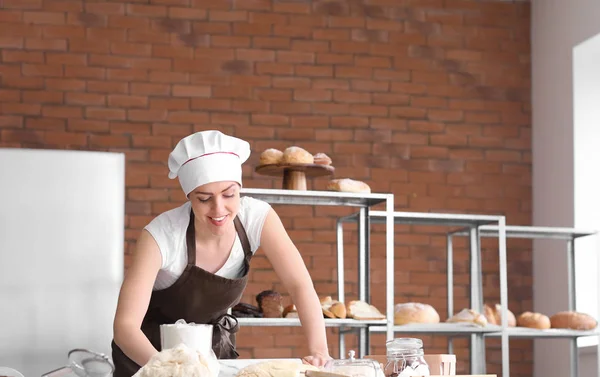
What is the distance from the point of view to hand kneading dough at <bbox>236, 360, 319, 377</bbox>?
139 cm

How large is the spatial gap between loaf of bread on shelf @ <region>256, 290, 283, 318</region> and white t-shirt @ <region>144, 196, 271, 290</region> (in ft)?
4.49

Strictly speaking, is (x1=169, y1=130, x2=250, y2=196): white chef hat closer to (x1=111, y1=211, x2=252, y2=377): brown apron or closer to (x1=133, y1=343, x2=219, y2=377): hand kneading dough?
(x1=111, y1=211, x2=252, y2=377): brown apron

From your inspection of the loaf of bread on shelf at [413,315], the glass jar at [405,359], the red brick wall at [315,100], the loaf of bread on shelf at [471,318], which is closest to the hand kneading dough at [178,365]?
the glass jar at [405,359]

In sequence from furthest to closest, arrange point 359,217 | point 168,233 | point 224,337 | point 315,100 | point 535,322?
point 315,100
point 535,322
point 359,217
point 224,337
point 168,233

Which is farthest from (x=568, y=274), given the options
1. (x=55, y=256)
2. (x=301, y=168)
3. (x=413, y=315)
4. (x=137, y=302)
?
(x=137, y=302)

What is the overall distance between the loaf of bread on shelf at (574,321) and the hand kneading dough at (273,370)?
125 inches

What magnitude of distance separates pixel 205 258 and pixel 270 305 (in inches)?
58.3

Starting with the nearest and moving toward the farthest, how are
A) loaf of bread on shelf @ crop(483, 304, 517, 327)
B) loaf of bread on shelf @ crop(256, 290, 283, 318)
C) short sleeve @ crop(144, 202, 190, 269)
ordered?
short sleeve @ crop(144, 202, 190, 269)
loaf of bread on shelf @ crop(256, 290, 283, 318)
loaf of bread on shelf @ crop(483, 304, 517, 327)

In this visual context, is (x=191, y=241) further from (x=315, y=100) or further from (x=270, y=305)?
(x=315, y=100)

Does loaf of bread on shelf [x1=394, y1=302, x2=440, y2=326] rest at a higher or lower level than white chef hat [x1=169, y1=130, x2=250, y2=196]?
lower

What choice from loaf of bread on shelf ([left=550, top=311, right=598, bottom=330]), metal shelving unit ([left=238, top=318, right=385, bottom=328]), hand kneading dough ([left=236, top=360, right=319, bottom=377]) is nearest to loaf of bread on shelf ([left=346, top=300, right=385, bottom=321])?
metal shelving unit ([left=238, top=318, right=385, bottom=328])

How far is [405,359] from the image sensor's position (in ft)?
5.21

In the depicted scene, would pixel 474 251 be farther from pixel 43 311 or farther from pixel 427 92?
pixel 43 311

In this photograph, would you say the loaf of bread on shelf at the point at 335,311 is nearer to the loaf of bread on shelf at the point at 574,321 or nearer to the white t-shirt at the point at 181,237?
the loaf of bread on shelf at the point at 574,321
